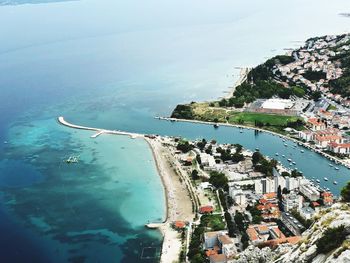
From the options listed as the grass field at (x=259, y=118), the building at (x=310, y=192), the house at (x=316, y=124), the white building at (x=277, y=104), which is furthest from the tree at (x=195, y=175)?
the white building at (x=277, y=104)

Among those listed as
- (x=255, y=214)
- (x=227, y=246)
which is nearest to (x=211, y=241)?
(x=227, y=246)

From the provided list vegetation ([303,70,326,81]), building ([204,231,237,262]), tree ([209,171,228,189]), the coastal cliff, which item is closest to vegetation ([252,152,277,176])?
tree ([209,171,228,189])

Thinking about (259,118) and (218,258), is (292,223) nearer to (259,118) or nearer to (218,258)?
(218,258)

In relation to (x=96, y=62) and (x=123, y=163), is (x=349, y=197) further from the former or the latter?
(x=96, y=62)

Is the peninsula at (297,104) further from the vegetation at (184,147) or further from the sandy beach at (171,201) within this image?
the sandy beach at (171,201)

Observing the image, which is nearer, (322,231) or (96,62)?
(322,231)

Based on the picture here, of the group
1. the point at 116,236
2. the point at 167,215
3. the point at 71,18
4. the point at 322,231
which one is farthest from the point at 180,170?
the point at 71,18
